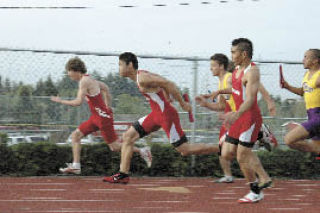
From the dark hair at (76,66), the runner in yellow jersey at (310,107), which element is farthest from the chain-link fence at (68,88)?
the runner in yellow jersey at (310,107)

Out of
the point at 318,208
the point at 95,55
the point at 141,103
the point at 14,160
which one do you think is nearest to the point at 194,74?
the point at 141,103

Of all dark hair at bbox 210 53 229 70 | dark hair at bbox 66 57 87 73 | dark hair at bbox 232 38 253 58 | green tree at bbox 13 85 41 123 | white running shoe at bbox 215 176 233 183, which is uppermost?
dark hair at bbox 232 38 253 58

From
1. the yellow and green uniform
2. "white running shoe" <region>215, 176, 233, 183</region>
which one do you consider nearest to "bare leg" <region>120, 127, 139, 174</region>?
the yellow and green uniform

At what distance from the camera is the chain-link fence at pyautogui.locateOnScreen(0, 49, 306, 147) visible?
1023cm

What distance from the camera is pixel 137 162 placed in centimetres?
1048

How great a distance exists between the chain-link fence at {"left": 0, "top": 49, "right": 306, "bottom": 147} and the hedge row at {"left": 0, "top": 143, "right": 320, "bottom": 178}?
13.9 inches

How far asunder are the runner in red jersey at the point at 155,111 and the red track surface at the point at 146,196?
563 millimetres

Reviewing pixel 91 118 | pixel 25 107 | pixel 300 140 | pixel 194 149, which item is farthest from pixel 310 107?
pixel 25 107

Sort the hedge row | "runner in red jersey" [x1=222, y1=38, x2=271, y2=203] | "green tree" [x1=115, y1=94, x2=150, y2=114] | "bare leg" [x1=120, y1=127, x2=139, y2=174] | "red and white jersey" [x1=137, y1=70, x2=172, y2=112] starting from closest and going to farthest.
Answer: "runner in red jersey" [x1=222, y1=38, x2=271, y2=203]
"red and white jersey" [x1=137, y1=70, x2=172, y2=112]
"bare leg" [x1=120, y1=127, x2=139, y2=174]
the hedge row
"green tree" [x1=115, y1=94, x2=150, y2=114]

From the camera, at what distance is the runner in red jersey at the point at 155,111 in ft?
26.9

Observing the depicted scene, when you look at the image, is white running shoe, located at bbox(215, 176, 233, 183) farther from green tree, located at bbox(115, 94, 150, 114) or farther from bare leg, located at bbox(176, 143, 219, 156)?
green tree, located at bbox(115, 94, 150, 114)

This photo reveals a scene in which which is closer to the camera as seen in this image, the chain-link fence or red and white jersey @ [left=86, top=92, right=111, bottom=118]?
red and white jersey @ [left=86, top=92, right=111, bottom=118]

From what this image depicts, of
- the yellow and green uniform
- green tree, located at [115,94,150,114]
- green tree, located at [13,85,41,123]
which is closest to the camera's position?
the yellow and green uniform

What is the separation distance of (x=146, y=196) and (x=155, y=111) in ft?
4.52
